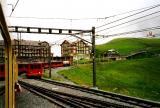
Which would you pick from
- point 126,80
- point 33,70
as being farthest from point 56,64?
point 33,70

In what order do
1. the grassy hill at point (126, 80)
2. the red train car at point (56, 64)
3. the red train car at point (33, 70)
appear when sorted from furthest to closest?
the red train car at point (56, 64)
the red train car at point (33, 70)
the grassy hill at point (126, 80)

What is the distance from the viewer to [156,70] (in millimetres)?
68875

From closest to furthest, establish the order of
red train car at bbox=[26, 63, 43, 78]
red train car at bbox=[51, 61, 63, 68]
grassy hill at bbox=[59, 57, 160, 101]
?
grassy hill at bbox=[59, 57, 160, 101], red train car at bbox=[26, 63, 43, 78], red train car at bbox=[51, 61, 63, 68]

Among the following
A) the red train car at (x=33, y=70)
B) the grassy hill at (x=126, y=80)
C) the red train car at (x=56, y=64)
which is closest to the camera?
the grassy hill at (x=126, y=80)

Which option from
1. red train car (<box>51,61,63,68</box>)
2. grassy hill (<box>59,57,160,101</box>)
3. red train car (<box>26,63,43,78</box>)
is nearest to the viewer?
grassy hill (<box>59,57,160,101</box>)

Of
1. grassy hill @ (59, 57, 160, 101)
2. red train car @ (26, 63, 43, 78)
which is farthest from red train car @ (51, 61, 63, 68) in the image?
red train car @ (26, 63, 43, 78)

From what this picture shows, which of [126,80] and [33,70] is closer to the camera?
[33,70]

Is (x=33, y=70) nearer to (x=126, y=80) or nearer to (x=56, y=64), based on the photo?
(x=126, y=80)

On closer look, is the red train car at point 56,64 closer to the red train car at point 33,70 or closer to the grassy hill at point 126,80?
the grassy hill at point 126,80

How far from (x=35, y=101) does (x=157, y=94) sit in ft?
76.2

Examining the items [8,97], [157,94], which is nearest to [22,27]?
[157,94]

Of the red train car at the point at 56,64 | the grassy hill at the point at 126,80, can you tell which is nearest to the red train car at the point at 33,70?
the grassy hill at the point at 126,80

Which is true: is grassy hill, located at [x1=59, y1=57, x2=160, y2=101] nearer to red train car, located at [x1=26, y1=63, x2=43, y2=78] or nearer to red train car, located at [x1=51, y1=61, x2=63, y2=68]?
red train car, located at [x1=26, y1=63, x2=43, y2=78]

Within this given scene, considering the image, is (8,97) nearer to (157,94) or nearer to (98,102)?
(98,102)
